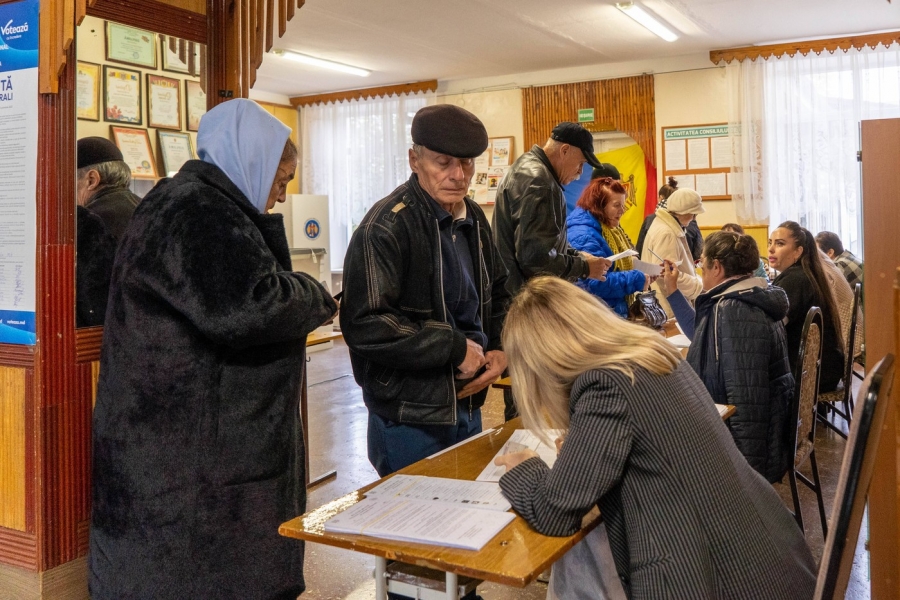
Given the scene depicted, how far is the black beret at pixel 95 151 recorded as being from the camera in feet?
7.72

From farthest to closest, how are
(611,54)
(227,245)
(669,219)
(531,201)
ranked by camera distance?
(611,54) < (669,219) < (531,201) < (227,245)

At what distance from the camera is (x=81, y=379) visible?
2365mm

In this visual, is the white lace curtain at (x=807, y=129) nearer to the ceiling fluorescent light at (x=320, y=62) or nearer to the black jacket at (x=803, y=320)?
the ceiling fluorescent light at (x=320, y=62)

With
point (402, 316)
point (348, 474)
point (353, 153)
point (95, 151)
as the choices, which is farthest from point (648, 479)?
point (353, 153)

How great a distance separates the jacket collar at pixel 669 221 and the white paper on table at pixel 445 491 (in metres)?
3.65

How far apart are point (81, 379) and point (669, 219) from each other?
3750 millimetres

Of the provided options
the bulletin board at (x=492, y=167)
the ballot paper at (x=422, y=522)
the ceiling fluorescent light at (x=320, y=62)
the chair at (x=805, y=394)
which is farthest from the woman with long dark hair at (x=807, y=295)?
the ceiling fluorescent light at (x=320, y=62)

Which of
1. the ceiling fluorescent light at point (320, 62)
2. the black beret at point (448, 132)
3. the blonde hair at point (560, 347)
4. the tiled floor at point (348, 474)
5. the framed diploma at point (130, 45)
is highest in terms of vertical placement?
the ceiling fluorescent light at point (320, 62)

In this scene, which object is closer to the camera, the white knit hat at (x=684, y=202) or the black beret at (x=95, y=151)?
the black beret at (x=95, y=151)

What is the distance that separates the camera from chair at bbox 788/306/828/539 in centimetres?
278

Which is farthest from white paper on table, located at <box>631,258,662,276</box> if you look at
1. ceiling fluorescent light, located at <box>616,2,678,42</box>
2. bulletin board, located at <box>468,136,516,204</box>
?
bulletin board, located at <box>468,136,516,204</box>

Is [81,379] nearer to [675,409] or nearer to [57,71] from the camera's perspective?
[57,71]

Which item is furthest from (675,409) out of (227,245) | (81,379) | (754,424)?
(81,379)

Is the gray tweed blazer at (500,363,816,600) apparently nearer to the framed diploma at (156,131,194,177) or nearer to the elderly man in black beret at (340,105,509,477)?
the elderly man in black beret at (340,105,509,477)
